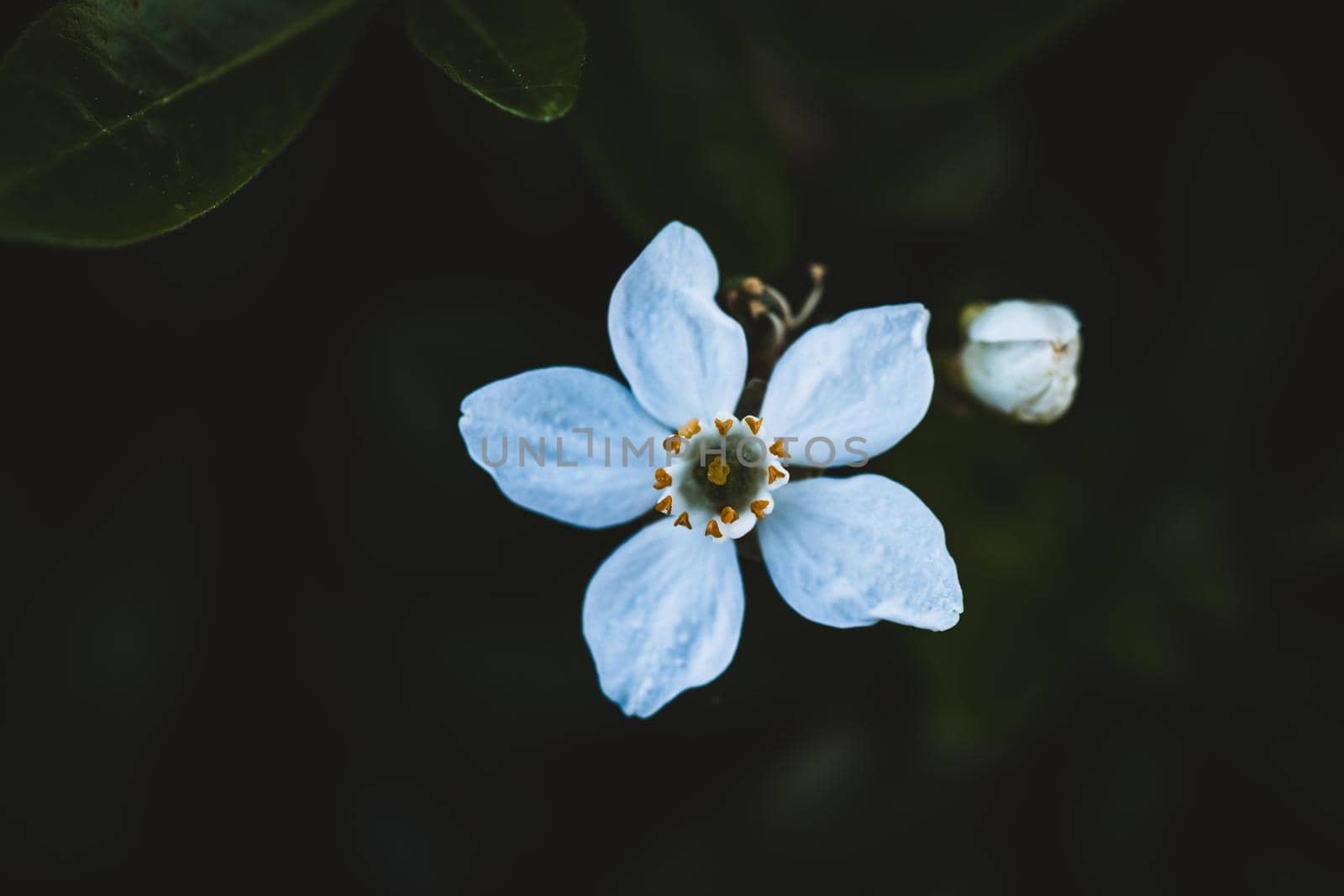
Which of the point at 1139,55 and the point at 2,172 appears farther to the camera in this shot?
the point at 1139,55

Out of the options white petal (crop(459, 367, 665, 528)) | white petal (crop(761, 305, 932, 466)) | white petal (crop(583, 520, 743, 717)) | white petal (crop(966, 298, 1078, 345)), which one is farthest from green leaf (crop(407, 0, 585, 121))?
white petal (crop(966, 298, 1078, 345))

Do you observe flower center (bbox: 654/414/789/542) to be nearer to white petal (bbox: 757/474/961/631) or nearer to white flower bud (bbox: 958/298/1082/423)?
white petal (bbox: 757/474/961/631)

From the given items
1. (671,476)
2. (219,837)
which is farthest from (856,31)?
Result: (219,837)

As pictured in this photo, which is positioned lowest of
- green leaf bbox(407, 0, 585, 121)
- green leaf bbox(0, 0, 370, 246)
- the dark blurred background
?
the dark blurred background

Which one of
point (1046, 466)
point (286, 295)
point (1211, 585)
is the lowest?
point (1211, 585)

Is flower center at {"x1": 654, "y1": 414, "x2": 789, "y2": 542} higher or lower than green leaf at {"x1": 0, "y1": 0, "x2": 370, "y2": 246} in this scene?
lower

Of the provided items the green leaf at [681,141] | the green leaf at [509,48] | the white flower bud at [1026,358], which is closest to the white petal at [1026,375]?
the white flower bud at [1026,358]

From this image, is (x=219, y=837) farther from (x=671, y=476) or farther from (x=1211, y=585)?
(x=1211, y=585)
